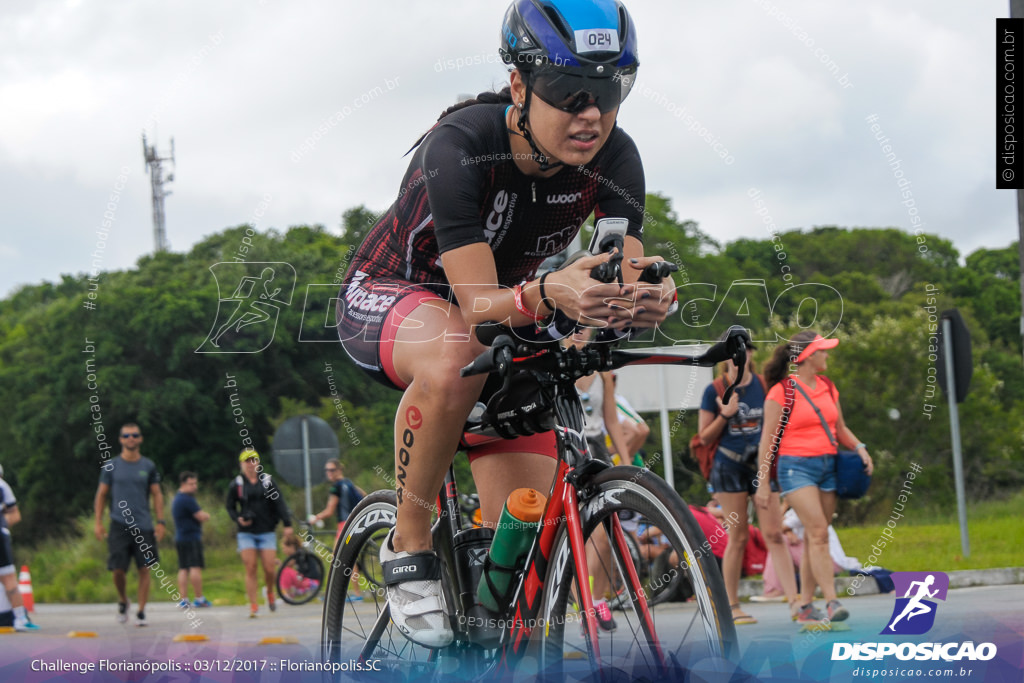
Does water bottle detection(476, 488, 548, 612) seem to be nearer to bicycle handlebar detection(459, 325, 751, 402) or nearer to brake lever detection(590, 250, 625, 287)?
bicycle handlebar detection(459, 325, 751, 402)

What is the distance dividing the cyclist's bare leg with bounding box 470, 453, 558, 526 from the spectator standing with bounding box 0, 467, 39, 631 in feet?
30.7

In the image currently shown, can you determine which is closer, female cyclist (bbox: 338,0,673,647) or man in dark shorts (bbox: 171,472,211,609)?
female cyclist (bbox: 338,0,673,647)

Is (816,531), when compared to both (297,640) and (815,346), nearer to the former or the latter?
(815,346)

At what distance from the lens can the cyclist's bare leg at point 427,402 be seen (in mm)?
3064

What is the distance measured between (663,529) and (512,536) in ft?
2.45

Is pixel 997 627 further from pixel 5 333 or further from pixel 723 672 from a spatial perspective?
pixel 5 333

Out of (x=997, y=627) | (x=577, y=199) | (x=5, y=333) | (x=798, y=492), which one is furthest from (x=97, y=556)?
(x=5, y=333)

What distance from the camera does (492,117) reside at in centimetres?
321

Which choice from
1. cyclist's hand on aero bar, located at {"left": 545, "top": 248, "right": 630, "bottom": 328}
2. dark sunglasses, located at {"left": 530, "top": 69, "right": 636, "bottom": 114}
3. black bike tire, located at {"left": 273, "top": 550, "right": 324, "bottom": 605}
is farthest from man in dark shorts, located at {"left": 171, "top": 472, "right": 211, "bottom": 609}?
cyclist's hand on aero bar, located at {"left": 545, "top": 248, "right": 630, "bottom": 328}

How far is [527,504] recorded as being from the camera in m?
3.23

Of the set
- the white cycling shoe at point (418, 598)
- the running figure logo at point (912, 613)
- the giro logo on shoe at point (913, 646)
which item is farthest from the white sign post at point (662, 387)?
the white cycling shoe at point (418, 598)

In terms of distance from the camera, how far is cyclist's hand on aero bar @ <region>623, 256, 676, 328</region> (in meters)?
2.69

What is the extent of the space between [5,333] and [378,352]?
153ft

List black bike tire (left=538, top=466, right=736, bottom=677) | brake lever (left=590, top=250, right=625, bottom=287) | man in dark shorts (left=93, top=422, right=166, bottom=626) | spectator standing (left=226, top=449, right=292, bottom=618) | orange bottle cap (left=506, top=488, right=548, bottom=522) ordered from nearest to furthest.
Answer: black bike tire (left=538, top=466, right=736, bottom=677) < brake lever (left=590, top=250, right=625, bottom=287) < orange bottle cap (left=506, top=488, right=548, bottom=522) < man in dark shorts (left=93, top=422, right=166, bottom=626) < spectator standing (left=226, top=449, right=292, bottom=618)
